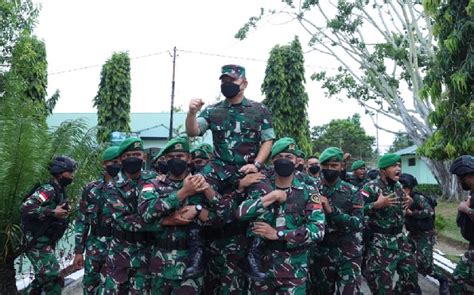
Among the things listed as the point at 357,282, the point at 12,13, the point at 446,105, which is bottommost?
the point at 357,282

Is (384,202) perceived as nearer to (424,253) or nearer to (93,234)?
(424,253)

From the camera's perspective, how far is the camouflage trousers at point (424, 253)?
646cm

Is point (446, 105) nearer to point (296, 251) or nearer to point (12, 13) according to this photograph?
point (296, 251)

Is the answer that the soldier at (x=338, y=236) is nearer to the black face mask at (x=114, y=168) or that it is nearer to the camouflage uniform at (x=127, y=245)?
the camouflage uniform at (x=127, y=245)

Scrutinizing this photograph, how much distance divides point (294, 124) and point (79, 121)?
11.0 meters

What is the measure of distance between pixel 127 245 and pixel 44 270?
1507 millimetres

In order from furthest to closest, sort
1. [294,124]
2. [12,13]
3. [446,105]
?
1. [294,124]
2. [12,13]
3. [446,105]

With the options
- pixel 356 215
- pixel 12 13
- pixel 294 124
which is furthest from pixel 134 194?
pixel 294 124

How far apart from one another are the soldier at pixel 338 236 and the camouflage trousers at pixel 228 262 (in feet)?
3.22

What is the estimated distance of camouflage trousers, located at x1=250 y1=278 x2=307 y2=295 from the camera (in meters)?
3.78

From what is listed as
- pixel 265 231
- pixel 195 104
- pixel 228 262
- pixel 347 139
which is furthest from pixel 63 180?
pixel 347 139

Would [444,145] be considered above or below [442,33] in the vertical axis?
below

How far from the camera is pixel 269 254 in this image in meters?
3.90

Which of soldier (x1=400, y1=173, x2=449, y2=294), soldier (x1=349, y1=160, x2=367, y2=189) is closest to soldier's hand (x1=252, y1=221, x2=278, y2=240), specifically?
soldier (x1=400, y1=173, x2=449, y2=294)
